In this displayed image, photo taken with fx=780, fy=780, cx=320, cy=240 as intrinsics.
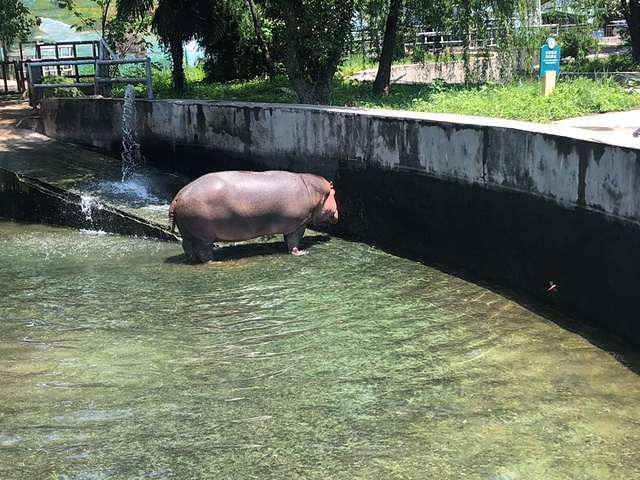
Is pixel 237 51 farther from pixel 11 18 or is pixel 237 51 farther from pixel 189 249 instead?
pixel 189 249

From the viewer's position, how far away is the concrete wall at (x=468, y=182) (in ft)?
21.3

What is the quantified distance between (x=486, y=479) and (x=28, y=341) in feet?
13.2

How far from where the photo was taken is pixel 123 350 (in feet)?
20.8

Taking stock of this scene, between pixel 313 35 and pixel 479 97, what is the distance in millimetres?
3136

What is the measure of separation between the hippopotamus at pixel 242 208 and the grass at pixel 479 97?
2.72 meters

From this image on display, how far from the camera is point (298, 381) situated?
18.8 feet

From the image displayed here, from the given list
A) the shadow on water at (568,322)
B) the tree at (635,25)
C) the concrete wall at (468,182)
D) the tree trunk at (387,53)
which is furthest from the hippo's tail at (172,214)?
the tree at (635,25)

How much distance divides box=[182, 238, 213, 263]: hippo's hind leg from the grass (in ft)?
13.0

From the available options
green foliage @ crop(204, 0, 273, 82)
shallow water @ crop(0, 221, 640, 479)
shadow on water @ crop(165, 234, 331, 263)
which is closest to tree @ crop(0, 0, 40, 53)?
green foliage @ crop(204, 0, 273, 82)

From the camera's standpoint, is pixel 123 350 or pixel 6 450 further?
pixel 123 350

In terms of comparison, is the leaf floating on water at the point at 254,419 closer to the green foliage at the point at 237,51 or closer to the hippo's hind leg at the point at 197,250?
the hippo's hind leg at the point at 197,250

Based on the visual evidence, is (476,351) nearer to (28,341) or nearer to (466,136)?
(466,136)

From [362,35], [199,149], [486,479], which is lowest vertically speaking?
[486,479]

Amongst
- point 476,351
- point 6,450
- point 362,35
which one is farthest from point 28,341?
point 362,35
